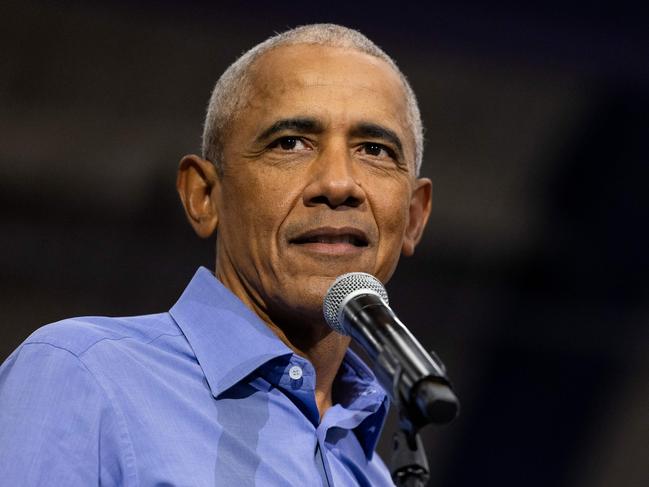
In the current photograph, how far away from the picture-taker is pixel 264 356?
177 cm

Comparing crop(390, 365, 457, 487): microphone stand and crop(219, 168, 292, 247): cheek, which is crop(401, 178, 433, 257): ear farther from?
crop(390, 365, 457, 487): microphone stand

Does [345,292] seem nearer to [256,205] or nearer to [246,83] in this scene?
[256,205]

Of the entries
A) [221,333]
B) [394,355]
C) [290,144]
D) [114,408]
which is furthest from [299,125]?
[394,355]

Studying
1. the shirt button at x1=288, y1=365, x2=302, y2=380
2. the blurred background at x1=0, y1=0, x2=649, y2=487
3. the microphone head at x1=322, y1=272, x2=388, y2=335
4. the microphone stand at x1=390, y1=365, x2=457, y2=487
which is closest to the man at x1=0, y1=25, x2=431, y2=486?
the shirt button at x1=288, y1=365, x2=302, y2=380

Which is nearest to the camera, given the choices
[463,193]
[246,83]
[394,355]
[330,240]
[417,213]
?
[394,355]

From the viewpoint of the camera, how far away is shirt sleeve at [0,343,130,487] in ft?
4.76

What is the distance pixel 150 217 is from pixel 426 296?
3.44ft

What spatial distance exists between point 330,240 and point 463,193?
202 centimetres

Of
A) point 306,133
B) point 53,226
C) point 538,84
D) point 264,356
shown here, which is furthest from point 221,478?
point 538,84

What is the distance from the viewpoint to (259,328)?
1.85 metres

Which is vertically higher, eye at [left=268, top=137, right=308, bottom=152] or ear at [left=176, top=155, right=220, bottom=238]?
eye at [left=268, top=137, right=308, bottom=152]

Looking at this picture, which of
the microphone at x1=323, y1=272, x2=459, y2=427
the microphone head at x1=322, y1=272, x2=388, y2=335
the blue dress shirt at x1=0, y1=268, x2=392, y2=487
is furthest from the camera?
the blue dress shirt at x1=0, y1=268, x2=392, y2=487

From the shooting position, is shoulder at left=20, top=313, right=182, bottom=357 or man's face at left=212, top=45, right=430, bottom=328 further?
man's face at left=212, top=45, right=430, bottom=328

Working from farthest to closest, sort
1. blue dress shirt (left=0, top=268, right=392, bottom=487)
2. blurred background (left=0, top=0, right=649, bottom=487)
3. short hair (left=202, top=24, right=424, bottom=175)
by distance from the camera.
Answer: blurred background (left=0, top=0, right=649, bottom=487)
short hair (left=202, top=24, right=424, bottom=175)
blue dress shirt (left=0, top=268, right=392, bottom=487)
